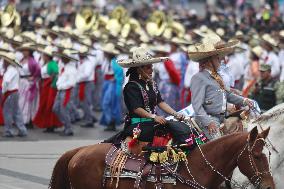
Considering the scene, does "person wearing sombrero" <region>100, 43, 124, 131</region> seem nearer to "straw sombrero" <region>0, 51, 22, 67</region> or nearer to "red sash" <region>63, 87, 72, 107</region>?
"red sash" <region>63, 87, 72, 107</region>

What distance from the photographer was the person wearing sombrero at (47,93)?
22703 mm

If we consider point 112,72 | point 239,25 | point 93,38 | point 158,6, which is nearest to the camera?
point 112,72

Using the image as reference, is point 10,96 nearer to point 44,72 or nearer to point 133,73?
point 44,72

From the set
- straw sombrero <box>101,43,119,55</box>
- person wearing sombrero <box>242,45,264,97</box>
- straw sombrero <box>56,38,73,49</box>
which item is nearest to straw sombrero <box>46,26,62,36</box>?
straw sombrero <box>56,38,73,49</box>

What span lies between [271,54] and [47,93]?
16.8ft

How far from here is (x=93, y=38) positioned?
27609mm

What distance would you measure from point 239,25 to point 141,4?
13438 mm

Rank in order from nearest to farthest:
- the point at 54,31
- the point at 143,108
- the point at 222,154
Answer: the point at 222,154
the point at 143,108
the point at 54,31

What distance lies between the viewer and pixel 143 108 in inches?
460

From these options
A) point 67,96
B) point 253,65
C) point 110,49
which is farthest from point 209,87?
point 110,49

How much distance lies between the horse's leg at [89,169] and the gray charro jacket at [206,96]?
1377mm

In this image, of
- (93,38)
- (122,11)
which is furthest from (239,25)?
(93,38)

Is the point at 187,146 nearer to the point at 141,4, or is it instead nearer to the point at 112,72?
the point at 112,72

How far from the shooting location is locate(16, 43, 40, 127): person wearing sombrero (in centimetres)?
2277
